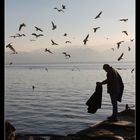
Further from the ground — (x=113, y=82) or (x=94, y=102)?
(x=113, y=82)

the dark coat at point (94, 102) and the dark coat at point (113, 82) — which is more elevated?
the dark coat at point (113, 82)

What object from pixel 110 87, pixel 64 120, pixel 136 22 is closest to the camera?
pixel 136 22

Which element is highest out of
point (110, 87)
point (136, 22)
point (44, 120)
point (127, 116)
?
point (136, 22)

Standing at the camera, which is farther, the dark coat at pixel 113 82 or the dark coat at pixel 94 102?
the dark coat at pixel 113 82

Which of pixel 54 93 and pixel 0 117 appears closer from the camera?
pixel 0 117

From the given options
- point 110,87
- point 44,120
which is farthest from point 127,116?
point 44,120

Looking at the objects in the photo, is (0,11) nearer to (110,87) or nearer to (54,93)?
(110,87)

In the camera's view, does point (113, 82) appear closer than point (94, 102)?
No

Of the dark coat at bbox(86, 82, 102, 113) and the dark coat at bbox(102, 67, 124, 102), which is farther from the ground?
the dark coat at bbox(102, 67, 124, 102)

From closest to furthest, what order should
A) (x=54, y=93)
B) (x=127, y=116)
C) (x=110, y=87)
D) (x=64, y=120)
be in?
1. (x=110, y=87)
2. (x=127, y=116)
3. (x=64, y=120)
4. (x=54, y=93)

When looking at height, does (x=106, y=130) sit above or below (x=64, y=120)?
above

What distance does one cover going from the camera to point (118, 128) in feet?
30.4

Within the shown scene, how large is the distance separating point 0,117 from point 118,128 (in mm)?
7359

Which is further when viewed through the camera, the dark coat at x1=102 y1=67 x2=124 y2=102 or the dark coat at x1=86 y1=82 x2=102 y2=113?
the dark coat at x1=102 y1=67 x2=124 y2=102
